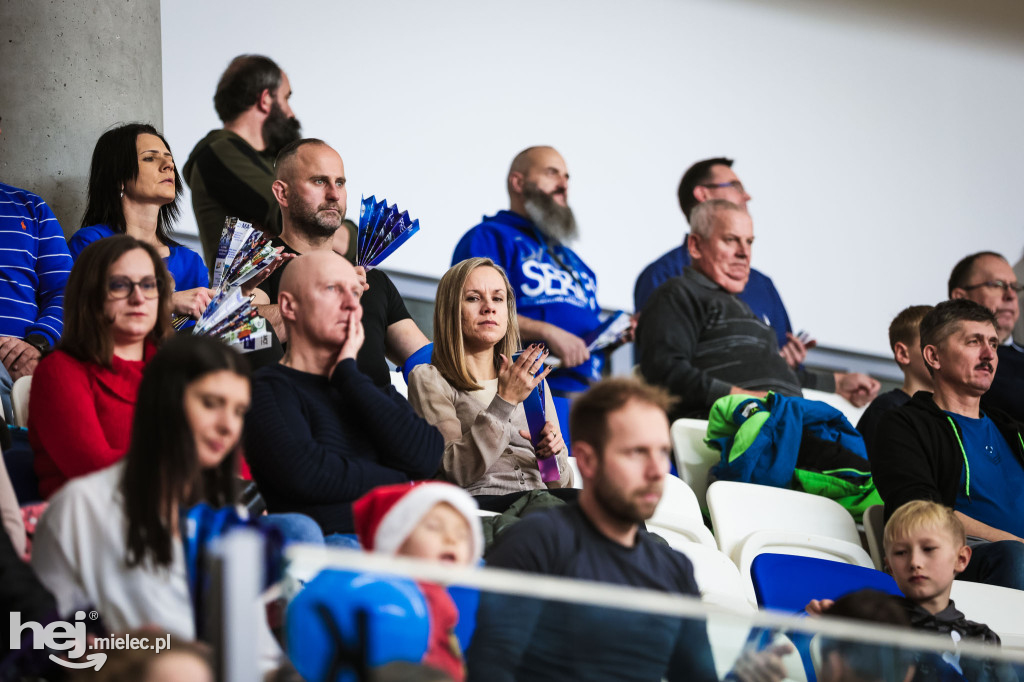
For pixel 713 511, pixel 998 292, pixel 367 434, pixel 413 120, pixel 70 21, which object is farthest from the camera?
pixel 413 120

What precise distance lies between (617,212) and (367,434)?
9.83 feet

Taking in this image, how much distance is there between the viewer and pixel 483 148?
199 inches

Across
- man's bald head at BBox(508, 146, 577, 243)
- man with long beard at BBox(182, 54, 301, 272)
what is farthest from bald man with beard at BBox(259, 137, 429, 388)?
man's bald head at BBox(508, 146, 577, 243)

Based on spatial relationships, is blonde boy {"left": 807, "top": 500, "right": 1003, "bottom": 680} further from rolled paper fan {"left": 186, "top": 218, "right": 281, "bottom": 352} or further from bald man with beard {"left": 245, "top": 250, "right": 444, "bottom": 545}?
rolled paper fan {"left": 186, "top": 218, "right": 281, "bottom": 352}

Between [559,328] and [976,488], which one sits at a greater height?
[559,328]

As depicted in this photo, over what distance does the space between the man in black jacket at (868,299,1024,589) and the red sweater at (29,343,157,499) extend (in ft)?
6.43

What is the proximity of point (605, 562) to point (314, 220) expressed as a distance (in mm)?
1749

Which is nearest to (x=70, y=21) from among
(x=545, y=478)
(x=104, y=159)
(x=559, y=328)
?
(x=104, y=159)

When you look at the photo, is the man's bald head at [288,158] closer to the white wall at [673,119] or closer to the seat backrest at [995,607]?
the white wall at [673,119]

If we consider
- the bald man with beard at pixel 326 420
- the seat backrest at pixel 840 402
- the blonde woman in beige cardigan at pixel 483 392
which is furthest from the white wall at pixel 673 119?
the bald man with beard at pixel 326 420

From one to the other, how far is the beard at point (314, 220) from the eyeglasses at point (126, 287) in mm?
1086

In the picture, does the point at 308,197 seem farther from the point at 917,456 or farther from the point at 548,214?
the point at 917,456

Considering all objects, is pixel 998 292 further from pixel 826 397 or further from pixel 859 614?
pixel 859 614

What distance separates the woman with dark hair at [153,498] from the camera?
1.60 meters
